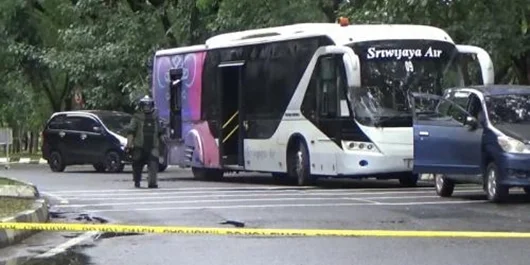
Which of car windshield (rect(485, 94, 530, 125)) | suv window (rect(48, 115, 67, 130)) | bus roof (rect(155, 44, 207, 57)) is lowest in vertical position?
suv window (rect(48, 115, 67, 130))

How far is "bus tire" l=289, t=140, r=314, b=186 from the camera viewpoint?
2008cm

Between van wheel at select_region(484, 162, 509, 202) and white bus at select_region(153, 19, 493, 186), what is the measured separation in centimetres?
344

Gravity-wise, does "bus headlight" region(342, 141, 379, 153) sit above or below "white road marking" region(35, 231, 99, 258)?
above

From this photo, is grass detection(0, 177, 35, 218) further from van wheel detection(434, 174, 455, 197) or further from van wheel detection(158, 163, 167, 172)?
van wheel detection(158, 163, 167, 172)

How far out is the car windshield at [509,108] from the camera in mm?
15474

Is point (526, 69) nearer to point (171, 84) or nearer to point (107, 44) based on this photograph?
point (171, 84)

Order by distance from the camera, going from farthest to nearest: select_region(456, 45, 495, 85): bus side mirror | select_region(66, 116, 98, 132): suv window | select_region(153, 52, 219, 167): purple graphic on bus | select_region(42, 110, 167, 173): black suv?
select_region(66, 116, 98, 132): suv window < select_region(42, 110, 167, 173): black suv < select_region(153, 52, 219, 167): purple graphic on bus < select_region(456, 45, 495, 85): bus side mirror

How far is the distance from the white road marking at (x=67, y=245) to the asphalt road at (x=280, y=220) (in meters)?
0.01

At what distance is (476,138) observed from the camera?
15617 mm

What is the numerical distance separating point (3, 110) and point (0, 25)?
79.1 feet

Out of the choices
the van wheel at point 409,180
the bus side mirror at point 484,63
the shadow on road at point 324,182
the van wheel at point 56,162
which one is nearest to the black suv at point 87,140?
the van wheel at point 56,162

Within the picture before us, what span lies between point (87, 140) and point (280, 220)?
17.1 m

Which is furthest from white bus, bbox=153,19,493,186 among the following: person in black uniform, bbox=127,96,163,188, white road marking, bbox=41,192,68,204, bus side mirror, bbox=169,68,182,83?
white road marking, bbox=41,192,68,204

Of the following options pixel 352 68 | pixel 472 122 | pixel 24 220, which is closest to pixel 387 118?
pixel 352 68
